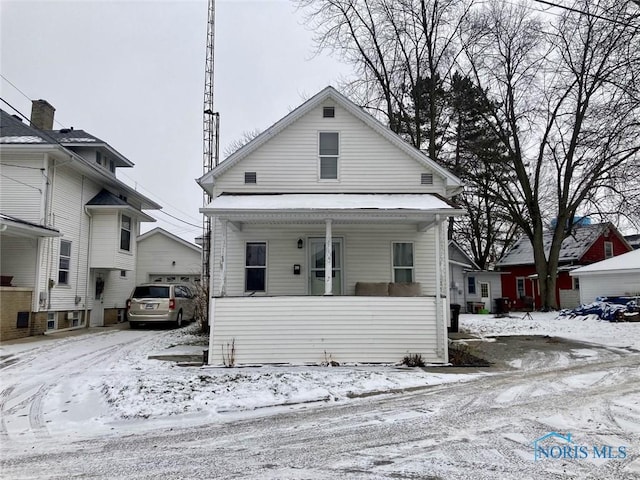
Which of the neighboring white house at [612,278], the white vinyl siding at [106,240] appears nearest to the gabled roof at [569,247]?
the neighboring white house at [612,278]

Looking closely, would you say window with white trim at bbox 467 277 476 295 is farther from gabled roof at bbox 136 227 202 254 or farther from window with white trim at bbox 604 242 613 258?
gabled roof at bbox 136 227 202 254

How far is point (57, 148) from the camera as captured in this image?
14.4 metres

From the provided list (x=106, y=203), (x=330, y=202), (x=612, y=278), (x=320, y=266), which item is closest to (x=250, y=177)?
(x=330, y=202)

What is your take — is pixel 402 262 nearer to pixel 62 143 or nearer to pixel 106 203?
pixel 106 203

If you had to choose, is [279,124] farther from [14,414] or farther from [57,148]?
[14,414]

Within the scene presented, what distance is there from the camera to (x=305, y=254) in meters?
12.4

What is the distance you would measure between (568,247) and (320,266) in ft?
88.1

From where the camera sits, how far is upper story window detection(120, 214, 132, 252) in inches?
743

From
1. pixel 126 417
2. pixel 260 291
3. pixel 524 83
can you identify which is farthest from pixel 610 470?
pixel 524 83

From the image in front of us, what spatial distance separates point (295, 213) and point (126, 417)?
539cm

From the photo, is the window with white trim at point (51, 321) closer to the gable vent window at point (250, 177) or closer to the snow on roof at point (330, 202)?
the snow on roof at point (330, 202)

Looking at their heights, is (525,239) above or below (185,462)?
above

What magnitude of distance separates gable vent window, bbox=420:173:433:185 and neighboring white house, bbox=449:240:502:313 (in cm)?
1646

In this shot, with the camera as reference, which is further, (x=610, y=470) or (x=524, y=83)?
(x=524, y=83)
